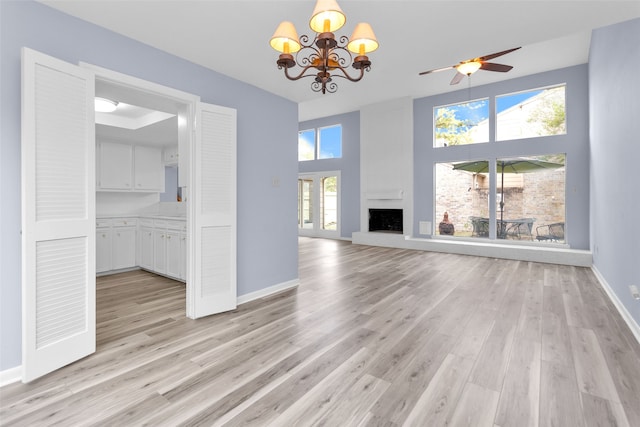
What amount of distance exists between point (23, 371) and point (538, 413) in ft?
9.82

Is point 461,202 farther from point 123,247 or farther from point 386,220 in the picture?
point 123,247

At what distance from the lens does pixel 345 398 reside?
1.75m

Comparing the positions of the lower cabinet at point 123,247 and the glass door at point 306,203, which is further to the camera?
the glass door at point 306,203

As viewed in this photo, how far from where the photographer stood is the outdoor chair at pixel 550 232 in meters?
6.03

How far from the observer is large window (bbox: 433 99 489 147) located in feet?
22.5

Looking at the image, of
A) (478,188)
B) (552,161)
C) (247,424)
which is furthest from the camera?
(478,188)

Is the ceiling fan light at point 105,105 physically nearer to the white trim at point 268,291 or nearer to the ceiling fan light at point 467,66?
the white trim at point 268,291

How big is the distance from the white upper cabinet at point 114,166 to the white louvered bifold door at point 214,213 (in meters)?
3.05

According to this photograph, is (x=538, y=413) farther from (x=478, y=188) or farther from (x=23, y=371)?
(x=478, y=188)

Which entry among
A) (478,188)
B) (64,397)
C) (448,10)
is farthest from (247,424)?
(478,188)

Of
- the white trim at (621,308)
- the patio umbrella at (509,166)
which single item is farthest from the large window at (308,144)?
the white trim at (621,308)

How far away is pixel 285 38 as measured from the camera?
6.52 ft

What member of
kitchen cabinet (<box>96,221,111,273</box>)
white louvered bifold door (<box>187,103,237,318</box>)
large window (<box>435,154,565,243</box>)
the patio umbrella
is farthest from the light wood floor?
the patio umbrella

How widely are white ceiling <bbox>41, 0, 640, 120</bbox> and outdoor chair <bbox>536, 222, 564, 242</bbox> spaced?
470cm
